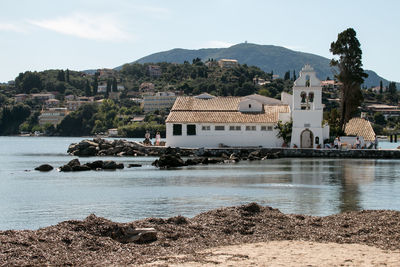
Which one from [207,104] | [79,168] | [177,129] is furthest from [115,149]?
[79,168]

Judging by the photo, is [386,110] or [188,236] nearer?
[188,236]

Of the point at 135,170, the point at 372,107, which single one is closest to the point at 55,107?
the point at 372,107

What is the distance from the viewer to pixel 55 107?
199750mm

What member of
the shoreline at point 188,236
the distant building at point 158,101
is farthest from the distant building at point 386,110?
the shoreline at point 188,236

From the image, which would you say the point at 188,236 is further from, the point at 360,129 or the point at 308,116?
the point at 360,129

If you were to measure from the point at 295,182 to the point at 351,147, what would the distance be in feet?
78.7

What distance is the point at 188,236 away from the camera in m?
13.1

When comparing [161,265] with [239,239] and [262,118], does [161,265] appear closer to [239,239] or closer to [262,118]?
[239,239]

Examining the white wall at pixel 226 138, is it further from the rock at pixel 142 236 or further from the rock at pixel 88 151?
the rock at pixel 142 236

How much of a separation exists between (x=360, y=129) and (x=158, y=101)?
134260mm

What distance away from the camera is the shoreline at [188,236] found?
1111cm

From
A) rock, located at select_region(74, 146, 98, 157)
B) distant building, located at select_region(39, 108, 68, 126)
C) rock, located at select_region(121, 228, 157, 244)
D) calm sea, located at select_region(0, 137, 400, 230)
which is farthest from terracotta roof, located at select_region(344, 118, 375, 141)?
distant building, located at select_region(39, 108, 68, 126)

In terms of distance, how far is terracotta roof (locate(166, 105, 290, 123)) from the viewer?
54125mm

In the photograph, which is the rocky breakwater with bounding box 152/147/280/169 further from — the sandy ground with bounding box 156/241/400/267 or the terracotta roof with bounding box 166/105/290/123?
the sandy ground with bounding box 156/241/400/267
